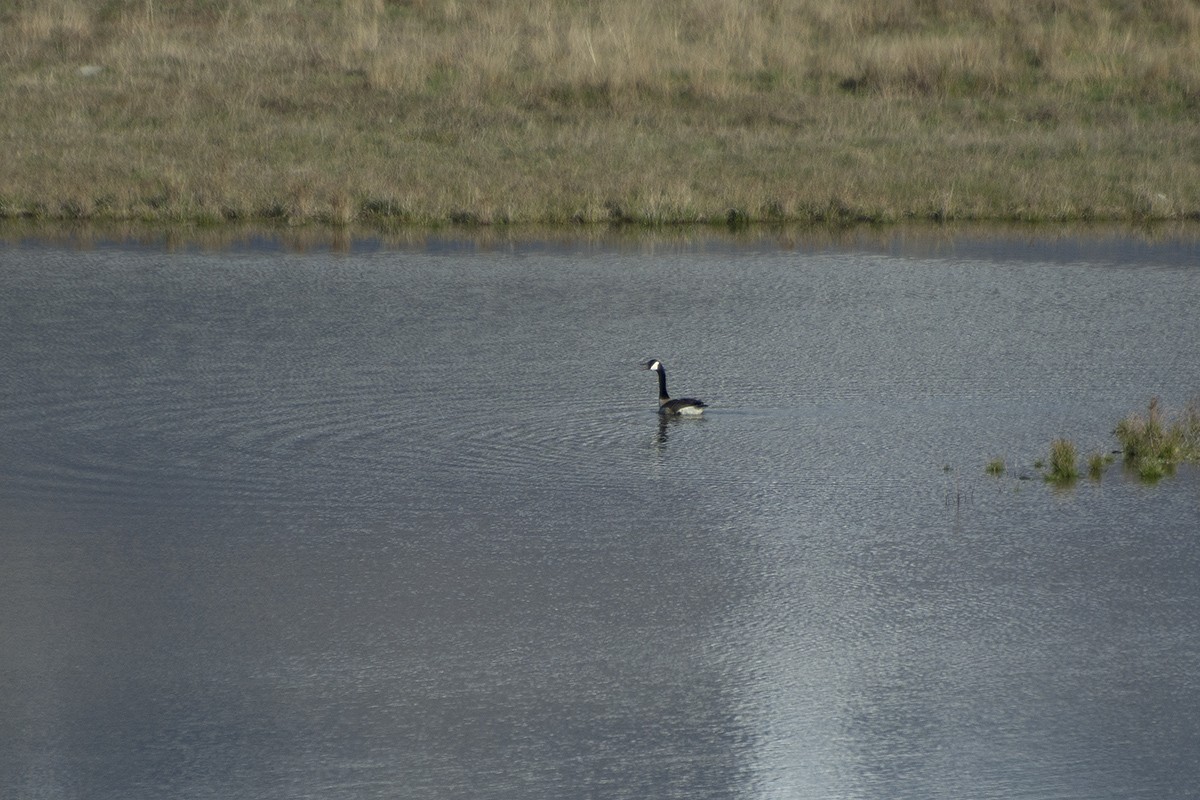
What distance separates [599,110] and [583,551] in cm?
1807

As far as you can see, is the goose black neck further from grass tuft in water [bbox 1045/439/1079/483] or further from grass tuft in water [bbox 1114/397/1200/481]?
grass tuft in water [bbox 1114/397/1200/481]

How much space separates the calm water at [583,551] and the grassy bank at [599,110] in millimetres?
5388

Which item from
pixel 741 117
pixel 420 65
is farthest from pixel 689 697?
pixel 420 65

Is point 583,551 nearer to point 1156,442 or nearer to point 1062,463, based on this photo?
point 1062,463

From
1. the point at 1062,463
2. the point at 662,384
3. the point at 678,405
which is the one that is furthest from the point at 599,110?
Result: the point at 1062,463

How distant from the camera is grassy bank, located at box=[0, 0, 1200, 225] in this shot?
69.3 ft

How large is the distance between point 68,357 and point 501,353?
3342 millimetres

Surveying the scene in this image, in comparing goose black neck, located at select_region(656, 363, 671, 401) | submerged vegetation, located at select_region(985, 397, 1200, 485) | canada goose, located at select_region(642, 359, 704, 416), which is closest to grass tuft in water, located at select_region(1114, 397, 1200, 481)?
submerged vegetation, located at select_region(985, 397, 1200, 485)

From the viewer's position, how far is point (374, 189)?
21.0 metres

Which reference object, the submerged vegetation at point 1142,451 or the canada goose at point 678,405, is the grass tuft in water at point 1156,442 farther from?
the canada goose at point 678,405

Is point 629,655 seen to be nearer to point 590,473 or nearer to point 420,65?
point 590,473

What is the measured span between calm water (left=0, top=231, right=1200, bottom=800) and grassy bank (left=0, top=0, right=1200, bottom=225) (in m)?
5.39

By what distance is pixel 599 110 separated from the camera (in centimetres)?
2600

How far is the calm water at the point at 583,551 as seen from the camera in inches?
249
